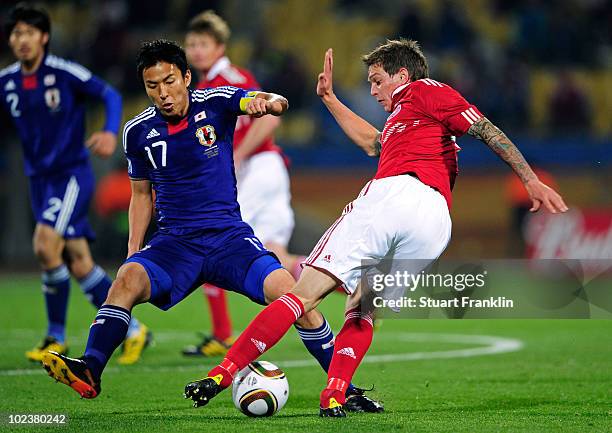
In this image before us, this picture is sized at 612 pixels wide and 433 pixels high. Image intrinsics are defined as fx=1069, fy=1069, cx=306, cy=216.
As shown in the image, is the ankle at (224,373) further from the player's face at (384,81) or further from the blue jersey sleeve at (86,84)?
the blue jersey sleeve at (86,84)

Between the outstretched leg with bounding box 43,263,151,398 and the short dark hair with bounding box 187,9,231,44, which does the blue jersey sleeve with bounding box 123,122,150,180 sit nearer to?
the outstretched leg with bounding box 43,263,151,398

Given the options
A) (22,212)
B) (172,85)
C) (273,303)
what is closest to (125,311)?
(273,303)

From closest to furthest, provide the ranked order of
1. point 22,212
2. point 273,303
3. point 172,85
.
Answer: point 273,303, point 172,85, point 22,212

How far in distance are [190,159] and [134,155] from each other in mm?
329

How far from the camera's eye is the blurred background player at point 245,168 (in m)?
8.70

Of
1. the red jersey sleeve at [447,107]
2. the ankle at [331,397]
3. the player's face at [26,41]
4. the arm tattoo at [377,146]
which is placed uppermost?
the red jersey sleeve at [447,107]

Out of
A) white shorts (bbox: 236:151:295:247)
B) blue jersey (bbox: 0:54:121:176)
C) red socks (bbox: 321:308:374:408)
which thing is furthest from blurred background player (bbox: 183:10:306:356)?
red socks (bbox: 321:308:374:408)

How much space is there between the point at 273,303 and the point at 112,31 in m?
14.2

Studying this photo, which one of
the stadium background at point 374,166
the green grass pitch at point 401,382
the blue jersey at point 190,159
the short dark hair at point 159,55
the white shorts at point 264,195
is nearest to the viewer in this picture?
the green grass pitch at point 401,382

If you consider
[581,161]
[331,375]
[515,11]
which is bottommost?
[331,375]

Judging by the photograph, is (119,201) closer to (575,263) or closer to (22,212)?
(22,212)

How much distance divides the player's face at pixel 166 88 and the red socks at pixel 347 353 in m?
1.47

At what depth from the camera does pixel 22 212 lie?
60.0ft

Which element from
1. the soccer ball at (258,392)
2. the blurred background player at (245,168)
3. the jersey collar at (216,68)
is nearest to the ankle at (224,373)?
the soccer ball at (258,392)
